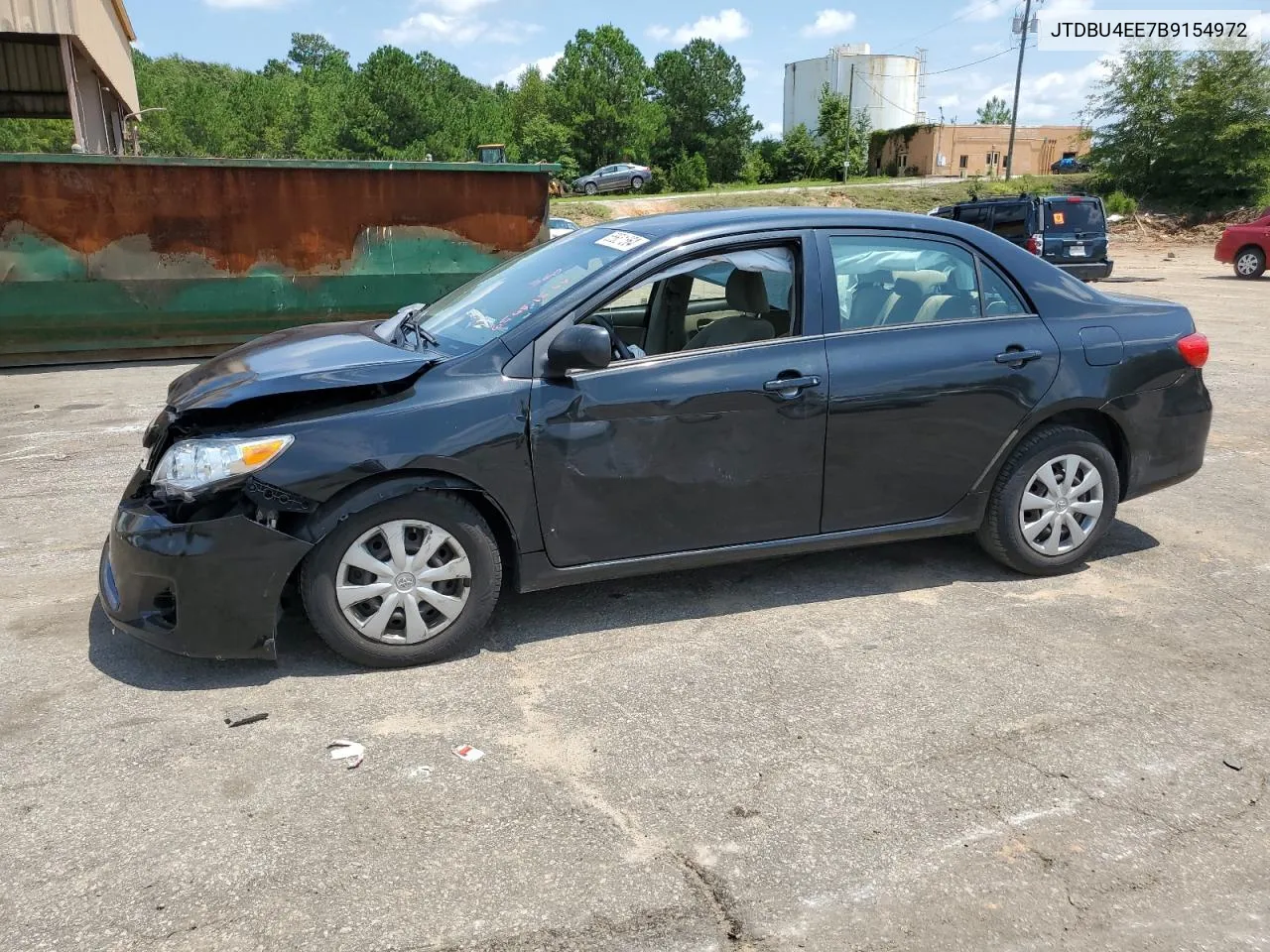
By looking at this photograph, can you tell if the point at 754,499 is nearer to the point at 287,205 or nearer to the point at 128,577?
the point at 128,577

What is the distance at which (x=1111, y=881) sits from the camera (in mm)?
2633

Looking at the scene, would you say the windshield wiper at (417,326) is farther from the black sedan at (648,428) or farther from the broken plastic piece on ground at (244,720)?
the broken plastic piece on ground at (244,720)

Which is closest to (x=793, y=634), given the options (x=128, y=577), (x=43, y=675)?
(x=128, y=577)

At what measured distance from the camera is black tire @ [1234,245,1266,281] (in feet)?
69.5

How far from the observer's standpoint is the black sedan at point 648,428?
11.5 ft

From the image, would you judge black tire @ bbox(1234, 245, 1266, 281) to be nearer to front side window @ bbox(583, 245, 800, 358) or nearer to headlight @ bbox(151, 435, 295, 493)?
front side window @ bbox(583, 245, 800, 358)

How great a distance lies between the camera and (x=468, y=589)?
3.75 metres

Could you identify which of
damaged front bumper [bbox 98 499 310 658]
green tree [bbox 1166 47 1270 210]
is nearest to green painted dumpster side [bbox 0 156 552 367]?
damaged front bumper [bbox 98 499 310 658]

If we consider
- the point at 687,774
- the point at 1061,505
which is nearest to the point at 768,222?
the point at 1061,505

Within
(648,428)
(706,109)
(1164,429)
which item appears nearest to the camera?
(648,428)

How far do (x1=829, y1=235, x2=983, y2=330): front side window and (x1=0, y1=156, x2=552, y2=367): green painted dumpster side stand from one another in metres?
7.28

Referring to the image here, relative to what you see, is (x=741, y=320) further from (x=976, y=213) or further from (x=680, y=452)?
(x=976, y=213)

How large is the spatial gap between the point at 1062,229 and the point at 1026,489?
16.4m

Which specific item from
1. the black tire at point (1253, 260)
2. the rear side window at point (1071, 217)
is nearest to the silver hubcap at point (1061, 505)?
the rear side window at point (1071, 217)
